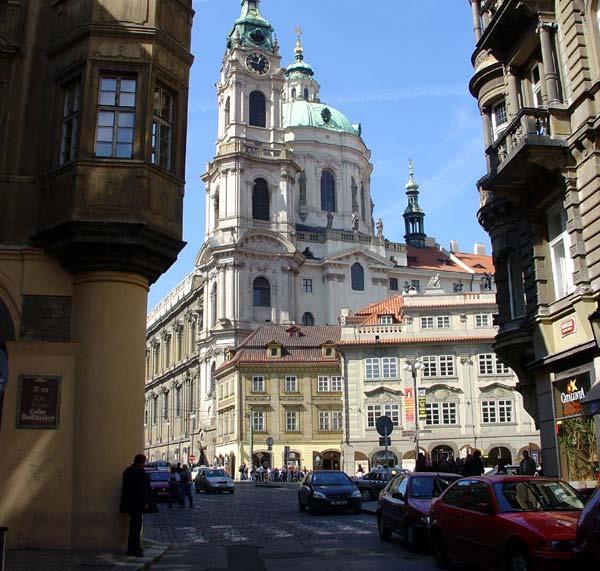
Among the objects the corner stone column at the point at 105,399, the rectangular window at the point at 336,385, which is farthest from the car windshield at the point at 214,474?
the corner stone column at the point at 105,399

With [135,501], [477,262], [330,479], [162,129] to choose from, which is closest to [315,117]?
[477,262]

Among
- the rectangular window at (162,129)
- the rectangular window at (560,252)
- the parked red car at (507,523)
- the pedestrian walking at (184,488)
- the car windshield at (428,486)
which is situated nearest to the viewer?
the parked red car at (507,523)

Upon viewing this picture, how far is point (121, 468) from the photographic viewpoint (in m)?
14.6

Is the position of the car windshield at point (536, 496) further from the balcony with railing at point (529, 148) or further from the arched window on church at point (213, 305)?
the arched window on church at point (213, 305)

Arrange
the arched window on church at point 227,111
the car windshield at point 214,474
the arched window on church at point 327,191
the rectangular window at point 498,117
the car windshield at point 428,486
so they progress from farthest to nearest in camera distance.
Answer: the arched window on church at point 327,191
the arched window on church at point 227,111
the car windshield at point 214,474
the rectangular window at point 498,117
the car windshield at point 428,486

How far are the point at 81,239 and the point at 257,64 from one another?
7804cm

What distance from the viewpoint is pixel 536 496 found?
37.9ft

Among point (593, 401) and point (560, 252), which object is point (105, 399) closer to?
point (593, 401)

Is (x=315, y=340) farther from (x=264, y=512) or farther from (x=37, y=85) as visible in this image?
(x=37, y=85)

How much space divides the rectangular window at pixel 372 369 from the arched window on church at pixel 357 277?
97.5ft

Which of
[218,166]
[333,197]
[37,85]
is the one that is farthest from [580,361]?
[333,197]

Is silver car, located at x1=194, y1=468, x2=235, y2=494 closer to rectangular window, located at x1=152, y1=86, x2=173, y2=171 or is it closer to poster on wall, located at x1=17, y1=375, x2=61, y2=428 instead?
poster on wall, located at x1=17, y1=375, x2=61, y2=428

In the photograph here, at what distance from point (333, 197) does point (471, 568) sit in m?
84.0

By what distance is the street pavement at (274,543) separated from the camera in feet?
43.5
